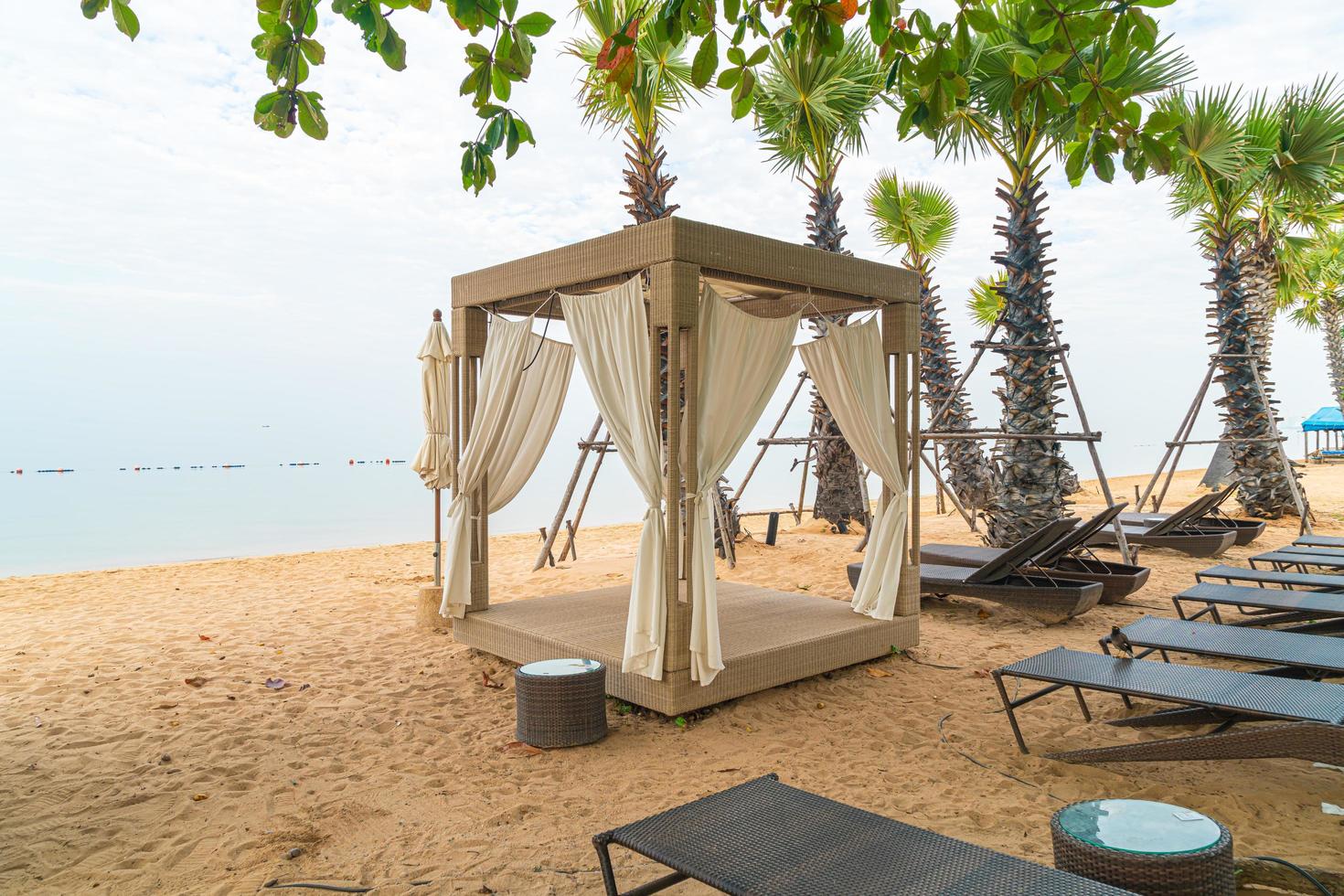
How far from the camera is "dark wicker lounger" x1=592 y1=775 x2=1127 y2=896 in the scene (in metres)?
1.79

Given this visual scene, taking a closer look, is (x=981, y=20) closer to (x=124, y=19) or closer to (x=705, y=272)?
(x=124, y=19)

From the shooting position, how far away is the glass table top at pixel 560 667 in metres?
3.85

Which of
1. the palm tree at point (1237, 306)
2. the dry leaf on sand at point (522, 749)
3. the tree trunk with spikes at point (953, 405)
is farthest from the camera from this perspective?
the tree trunk with spikes at point (953, 405)

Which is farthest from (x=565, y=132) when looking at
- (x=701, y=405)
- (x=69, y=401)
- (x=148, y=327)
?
(x=69, y=401)

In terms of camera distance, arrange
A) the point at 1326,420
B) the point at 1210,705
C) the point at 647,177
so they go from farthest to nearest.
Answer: the point at 1326,420
the point at 647,177
the point at 1210,705

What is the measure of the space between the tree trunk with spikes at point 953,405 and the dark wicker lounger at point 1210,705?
32.6ft

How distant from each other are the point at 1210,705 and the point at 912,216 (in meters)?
12.1

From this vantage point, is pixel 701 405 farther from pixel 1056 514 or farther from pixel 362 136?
pixel 1056 514

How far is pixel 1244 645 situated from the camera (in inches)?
149

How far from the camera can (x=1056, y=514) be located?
8320 millimetres

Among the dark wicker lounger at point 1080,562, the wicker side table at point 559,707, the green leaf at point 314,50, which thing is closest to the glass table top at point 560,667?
the wicker side table at point 559,707

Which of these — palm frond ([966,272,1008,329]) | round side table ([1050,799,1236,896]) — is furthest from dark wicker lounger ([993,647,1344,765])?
palm frond ([966,272,1008,329])

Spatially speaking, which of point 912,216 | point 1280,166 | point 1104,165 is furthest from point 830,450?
point 1104,165

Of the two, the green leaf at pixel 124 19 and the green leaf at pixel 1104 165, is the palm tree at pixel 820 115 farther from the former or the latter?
the green leaf at pixel 124 19
